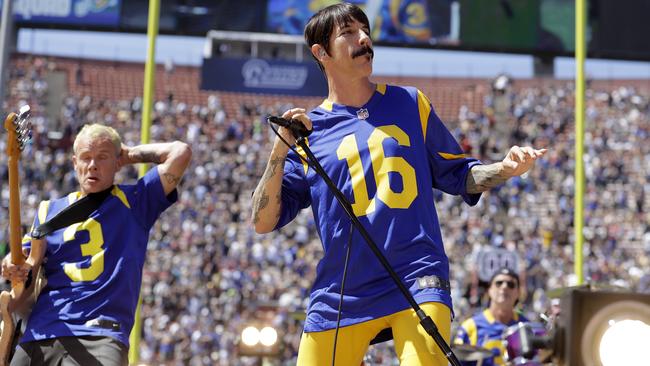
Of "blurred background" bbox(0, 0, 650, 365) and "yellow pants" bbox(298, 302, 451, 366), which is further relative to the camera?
"blurred background" bbox(0, 0, 650, 365)

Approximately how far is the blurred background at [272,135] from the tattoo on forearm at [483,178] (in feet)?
59.6

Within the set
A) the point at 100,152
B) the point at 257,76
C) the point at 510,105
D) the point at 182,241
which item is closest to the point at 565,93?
the point at 510,105

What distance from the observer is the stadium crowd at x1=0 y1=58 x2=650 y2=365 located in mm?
23094

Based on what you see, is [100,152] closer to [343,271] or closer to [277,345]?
[343,271]

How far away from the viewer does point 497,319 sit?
7500 millimetres

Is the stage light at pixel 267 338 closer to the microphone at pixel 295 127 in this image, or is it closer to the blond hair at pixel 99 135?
the blond hair at pixel 99 135

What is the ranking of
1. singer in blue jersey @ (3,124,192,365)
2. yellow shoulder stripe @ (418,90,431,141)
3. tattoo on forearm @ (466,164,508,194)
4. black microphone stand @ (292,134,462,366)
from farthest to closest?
singer in blue jersey @ (3,124,192,365), yellow shoulder stripe @ (418,90,431,141), tattoo on forearm @ (466,164,508,194), black microphone stand @ (292,134,462,366)

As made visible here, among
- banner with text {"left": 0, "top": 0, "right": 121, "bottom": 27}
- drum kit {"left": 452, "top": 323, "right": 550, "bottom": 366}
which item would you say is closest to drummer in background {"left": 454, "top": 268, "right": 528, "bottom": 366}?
drum kit {"left": 452, "top": 323, "right": 550, "bottom": 366}

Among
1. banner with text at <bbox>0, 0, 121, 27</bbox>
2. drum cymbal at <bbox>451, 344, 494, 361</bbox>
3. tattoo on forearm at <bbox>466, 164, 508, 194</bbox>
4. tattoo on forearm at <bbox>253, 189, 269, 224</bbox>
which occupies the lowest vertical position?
drum cymbal at <bbox>451, 344, 494, 361</bbox>

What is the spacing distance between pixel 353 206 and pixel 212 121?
107ft

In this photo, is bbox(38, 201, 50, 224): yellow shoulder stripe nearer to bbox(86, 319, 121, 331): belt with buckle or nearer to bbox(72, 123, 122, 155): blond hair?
bbox(72, 123, 122, 155): blond hair

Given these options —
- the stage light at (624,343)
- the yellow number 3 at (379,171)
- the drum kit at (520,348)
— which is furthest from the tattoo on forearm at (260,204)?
the stage light at (624,343)

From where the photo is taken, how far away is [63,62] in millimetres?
41875

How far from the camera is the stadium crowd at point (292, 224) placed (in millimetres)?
23094
